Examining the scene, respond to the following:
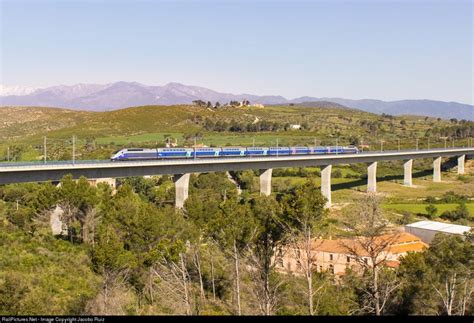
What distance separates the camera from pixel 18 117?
191 meters

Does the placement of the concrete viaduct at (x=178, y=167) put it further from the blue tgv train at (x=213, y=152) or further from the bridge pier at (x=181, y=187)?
the blue tgv train at (x=213, y=152)

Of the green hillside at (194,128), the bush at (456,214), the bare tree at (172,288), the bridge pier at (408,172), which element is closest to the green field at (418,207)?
the bush at (456,214)

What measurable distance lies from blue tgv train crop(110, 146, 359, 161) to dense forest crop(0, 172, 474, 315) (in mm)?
16396

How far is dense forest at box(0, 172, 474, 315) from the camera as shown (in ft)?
86.3

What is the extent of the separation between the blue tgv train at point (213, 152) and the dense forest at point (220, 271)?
16.4 meters

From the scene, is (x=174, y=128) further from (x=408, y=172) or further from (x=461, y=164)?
(x=461, y=164)

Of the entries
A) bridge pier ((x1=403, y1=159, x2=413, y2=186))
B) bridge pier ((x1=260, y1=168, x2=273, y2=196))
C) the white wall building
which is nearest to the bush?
the white wall building

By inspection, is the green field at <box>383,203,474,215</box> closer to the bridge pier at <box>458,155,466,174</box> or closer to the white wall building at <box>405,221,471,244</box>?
the white wall building at <box>405,221,471,244</box>

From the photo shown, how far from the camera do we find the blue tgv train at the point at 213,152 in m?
61.7

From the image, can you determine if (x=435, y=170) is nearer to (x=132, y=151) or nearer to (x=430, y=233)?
(x=430, y=233)

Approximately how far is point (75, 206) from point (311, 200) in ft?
83.9

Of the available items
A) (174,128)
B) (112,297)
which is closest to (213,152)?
(112,297)

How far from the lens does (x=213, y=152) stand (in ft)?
235

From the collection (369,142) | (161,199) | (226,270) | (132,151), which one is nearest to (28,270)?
(226,270)
